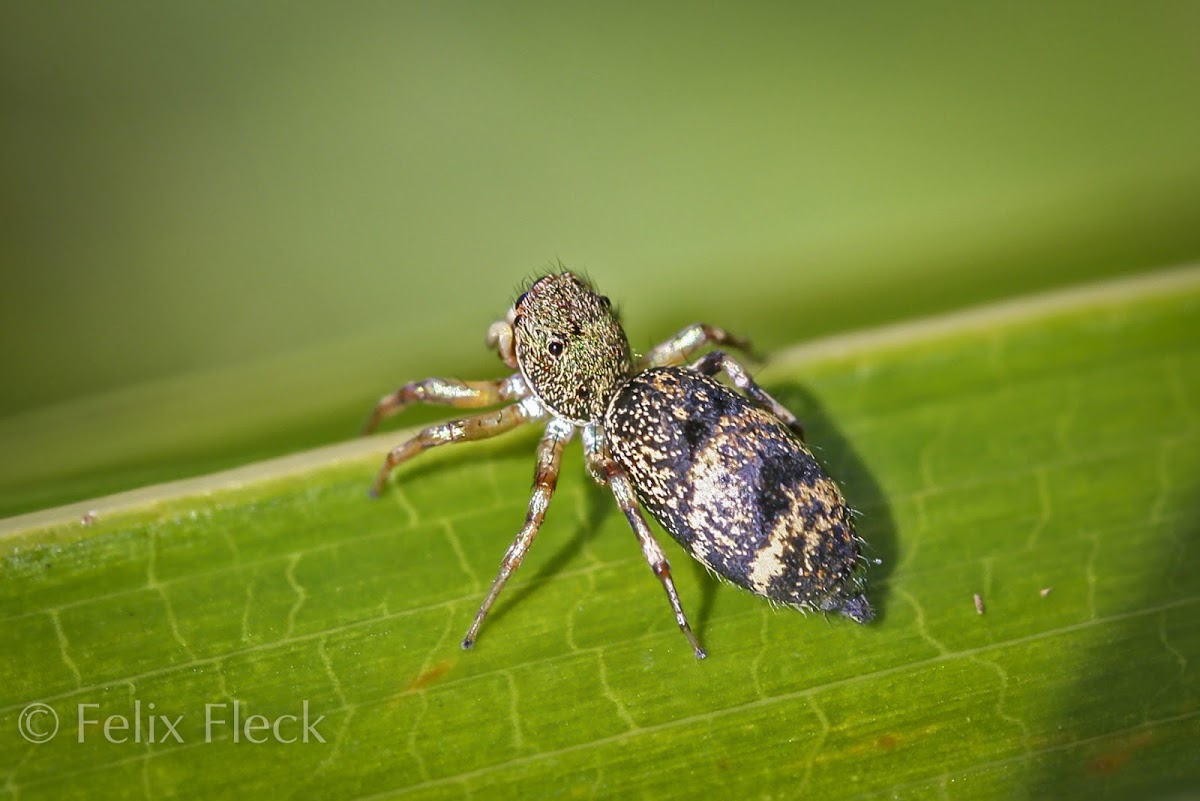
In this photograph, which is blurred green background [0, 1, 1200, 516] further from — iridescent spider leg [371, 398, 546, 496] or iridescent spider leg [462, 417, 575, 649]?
iridescent spider leg [462, 417, 575, 649]

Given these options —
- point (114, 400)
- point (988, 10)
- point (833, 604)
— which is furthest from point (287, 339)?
point (988, 10)

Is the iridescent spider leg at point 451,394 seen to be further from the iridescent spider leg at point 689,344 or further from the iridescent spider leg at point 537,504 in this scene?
the iridescent spider leg at point 689,344

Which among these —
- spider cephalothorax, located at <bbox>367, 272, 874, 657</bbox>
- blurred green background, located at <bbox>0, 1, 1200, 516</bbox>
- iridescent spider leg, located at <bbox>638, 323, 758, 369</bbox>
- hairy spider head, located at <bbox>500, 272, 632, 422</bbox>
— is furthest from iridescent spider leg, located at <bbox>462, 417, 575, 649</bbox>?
blurred green background, located at <bbox>0, 1, 1200, 516</bbox>

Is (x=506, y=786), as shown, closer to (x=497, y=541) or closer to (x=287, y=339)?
(x=497, y=541)

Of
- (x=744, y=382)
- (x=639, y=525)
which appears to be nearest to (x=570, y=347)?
(x=744, y=382)

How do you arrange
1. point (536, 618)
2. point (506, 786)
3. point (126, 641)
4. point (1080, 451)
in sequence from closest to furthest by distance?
point (506, 786)
point (126, 641)
point (536, 618)
point (1080, 451)

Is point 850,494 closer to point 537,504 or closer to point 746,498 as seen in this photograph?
point 746,498
